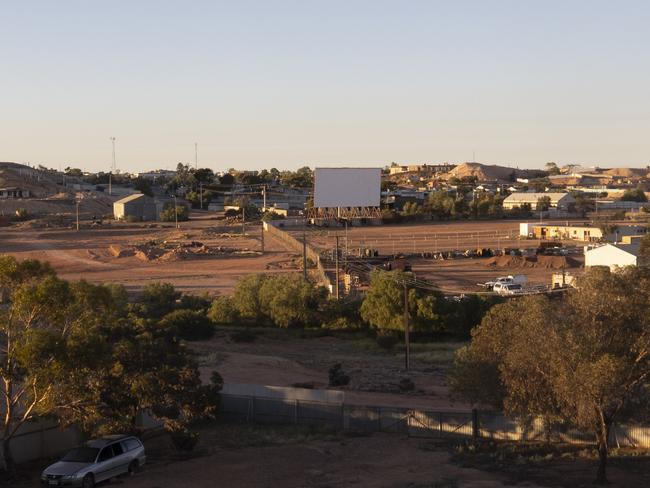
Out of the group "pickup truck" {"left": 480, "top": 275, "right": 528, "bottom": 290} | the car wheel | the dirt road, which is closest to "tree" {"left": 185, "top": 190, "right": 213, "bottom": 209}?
the dirt road

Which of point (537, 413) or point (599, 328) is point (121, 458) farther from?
point (599, 328)

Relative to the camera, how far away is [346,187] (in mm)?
72750

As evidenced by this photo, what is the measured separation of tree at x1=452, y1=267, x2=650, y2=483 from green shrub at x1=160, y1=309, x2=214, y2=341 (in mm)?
19286

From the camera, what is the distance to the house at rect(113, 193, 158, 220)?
10444 centimetres

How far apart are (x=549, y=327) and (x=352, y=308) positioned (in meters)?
23.4

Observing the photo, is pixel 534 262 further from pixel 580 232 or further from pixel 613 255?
pixel 580 232

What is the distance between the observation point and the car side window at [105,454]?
50.7 feet

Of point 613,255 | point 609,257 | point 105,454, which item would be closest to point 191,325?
point 105,454

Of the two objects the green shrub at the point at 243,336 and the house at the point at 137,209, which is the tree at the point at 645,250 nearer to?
the green shrub at the point at 243,336

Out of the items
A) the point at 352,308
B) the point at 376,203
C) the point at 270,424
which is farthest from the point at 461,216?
the point at 270,424

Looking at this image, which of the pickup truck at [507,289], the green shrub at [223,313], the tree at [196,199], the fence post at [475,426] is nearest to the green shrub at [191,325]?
the green shrub at [223,313]

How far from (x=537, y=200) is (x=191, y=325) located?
86.5 m

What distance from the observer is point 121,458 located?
15.9 metres

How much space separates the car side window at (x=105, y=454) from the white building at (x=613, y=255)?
37.2 meters
